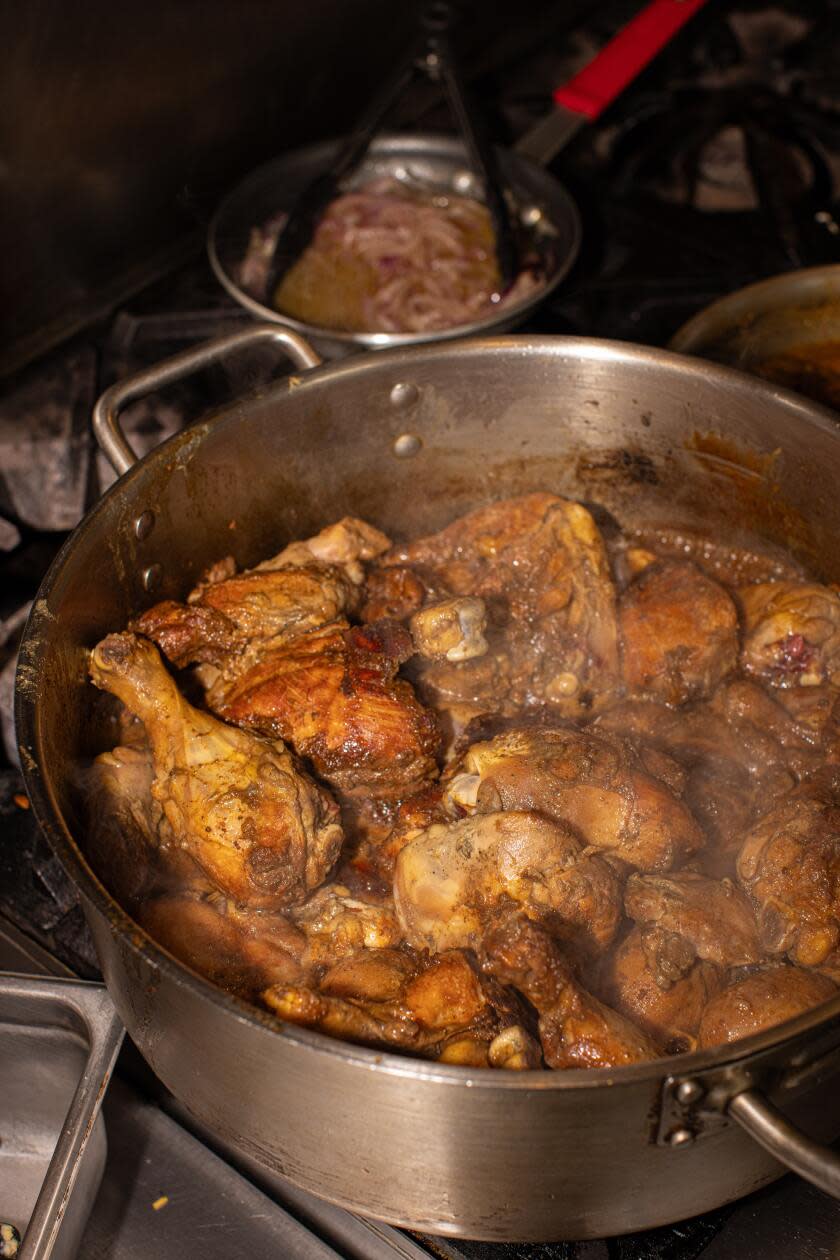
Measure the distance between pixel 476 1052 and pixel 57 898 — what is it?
1.05m

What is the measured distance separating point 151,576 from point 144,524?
128 mm

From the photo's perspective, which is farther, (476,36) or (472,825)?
(476,36)

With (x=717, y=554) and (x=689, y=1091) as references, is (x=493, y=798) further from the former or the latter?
(x=717, y=554)

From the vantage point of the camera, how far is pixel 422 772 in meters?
1.95

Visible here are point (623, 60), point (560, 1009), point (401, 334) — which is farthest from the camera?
point (623, 60)

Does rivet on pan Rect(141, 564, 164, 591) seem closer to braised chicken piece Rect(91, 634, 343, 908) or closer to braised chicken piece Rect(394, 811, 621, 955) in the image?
braised chicken piece Rect(91, 634, 343, 908)

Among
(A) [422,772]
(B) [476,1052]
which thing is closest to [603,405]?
(A) [422,772]

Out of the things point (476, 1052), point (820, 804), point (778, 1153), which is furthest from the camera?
point (820, 804)

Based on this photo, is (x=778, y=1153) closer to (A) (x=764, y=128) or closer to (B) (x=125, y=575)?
(B) (x=125, y=575)

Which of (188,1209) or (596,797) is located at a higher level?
(596,797)

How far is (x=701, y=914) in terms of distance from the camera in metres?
1.76

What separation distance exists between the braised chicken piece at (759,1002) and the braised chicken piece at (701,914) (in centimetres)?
6

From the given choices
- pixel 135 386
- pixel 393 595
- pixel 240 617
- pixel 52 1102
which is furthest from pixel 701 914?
pixel 135 386

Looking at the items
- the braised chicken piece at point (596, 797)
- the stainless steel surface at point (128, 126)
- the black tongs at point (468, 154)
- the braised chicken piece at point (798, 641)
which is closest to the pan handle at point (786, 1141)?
the braised chicken piece at point (596, 797)
